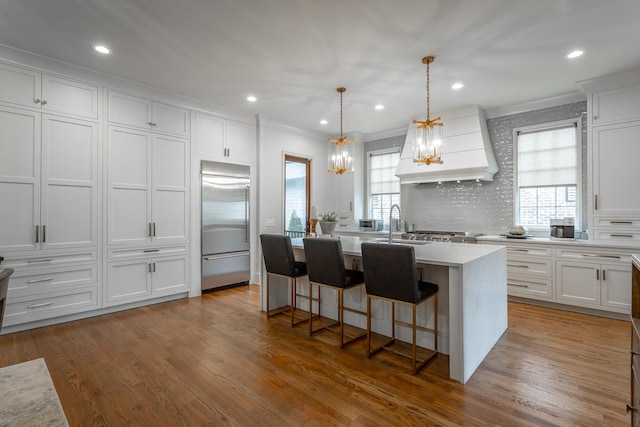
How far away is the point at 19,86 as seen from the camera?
3219mm

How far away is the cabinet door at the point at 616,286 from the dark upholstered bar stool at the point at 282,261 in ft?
11.3

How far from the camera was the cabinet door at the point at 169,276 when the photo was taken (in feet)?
13.8

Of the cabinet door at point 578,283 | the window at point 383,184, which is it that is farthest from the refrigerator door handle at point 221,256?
the cabinet door at point 578,283

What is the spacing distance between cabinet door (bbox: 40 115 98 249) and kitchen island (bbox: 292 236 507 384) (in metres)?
2.99

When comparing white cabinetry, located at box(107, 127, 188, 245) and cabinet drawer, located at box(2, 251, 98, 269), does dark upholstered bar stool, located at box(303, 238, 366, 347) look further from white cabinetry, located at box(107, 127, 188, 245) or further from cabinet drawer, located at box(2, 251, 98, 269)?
cabinet drawer, located at box(2, 251, 98, 269)

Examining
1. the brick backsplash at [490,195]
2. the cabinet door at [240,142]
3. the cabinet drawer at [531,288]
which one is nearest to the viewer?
the cabinet drawer at [531,288]

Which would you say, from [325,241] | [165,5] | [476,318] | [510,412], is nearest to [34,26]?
[165,5]

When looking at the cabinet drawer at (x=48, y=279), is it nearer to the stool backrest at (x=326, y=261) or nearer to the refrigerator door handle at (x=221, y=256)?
the refrigerator door handle at (x=221, y=256)

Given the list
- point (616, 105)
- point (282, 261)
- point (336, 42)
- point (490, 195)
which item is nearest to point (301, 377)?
point (282, 261)

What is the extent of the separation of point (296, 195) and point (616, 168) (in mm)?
4575

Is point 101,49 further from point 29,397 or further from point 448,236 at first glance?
point 448,236

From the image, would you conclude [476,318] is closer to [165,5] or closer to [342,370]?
[342,370]

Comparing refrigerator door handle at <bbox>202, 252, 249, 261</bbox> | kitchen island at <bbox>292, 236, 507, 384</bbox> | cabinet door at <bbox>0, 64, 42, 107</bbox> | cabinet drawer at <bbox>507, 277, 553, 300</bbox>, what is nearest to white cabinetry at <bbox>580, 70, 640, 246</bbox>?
cabinet drawer at <bbox>507, 277, 553, 300</bbox>

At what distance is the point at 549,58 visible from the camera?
10.8ft
